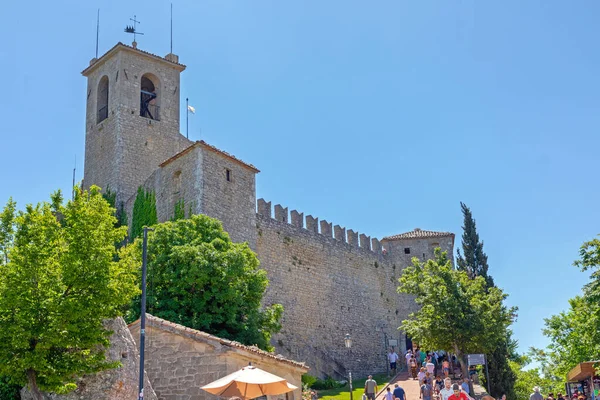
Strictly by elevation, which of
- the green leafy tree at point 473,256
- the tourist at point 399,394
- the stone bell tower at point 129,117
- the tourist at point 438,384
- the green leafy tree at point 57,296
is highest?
the stone bell tower at point 129,117

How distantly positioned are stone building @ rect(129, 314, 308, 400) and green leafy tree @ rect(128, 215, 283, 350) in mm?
4120

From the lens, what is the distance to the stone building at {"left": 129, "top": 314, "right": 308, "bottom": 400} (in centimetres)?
1744

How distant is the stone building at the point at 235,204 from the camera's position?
96.4 feet

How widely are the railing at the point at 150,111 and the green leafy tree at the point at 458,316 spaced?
16.5m

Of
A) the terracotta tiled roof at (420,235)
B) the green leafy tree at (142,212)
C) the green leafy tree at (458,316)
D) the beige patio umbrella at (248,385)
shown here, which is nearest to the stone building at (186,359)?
the beige patio umbrella at (248,385)

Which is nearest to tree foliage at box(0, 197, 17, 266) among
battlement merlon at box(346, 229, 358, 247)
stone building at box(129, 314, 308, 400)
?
stone building at box(129, 314, 308, 400)

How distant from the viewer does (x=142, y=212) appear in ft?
101

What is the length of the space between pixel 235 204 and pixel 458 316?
10.4 m

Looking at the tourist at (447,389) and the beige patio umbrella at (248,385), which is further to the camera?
the tourist at (447,389)

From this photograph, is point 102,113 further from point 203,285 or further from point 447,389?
point 447,389

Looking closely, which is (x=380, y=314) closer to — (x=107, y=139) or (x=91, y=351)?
(x=107, y=139)

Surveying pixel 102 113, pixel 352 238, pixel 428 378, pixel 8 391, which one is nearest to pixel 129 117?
pixel 102 113

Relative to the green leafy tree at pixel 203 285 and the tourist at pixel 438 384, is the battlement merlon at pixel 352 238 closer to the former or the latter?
the tourist at pixel 438 384

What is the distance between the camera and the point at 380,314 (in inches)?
1640
